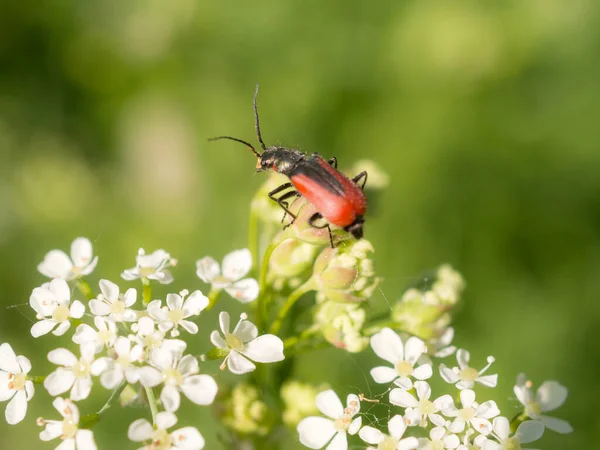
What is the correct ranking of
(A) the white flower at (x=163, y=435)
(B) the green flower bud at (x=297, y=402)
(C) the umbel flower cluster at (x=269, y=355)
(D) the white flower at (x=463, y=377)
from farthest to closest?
(B) the green flower bud at (x=297, y=402) → (D) the white flower at (x=463, y=377) → (C) the umbel flower cluster at (x=269, y=355) → (A) the white flower at (x=163, y=435)

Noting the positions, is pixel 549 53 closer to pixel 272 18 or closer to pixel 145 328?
pixel 272 18

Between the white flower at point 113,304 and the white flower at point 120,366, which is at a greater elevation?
the white flower at point 113,304

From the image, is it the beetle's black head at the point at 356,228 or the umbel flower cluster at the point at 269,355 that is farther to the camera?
the beetle's black head at the point at 356,228

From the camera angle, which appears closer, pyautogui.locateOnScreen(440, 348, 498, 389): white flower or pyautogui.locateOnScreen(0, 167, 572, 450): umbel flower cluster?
pyautogui.locateOnScreen(0, 167, 572, 450): umbel flower cluster

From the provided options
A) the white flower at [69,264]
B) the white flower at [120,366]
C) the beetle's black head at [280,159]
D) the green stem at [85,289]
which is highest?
the beetle's black head at [280,159]

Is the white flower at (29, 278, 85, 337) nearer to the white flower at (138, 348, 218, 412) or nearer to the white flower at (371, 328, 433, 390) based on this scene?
the white flower at (138, 348, 218, 412)

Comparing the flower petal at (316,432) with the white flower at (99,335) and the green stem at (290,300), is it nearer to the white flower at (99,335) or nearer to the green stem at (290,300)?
the green stem at (290,300)

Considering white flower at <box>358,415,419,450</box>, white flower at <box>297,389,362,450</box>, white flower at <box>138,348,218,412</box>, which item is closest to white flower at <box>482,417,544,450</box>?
white flower at <box>358,415,419,450</box>

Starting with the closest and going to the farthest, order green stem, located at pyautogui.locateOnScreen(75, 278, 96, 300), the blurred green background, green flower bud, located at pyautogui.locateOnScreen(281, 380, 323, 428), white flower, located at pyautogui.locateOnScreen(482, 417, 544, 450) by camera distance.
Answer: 1. white flower, located at pyautogui.locateOnScreen(482, 417, 544, 450)
2. green stem, located at pyautogui.locateOnScreen(75, 278, 96, 300)
3. green flower bud, located at pyautogui.locateOnScreen(281, 380, 323, 428)
4. the blurred green background

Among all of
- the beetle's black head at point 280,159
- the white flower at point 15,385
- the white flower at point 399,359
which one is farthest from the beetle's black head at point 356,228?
the white flower at point 15,385
